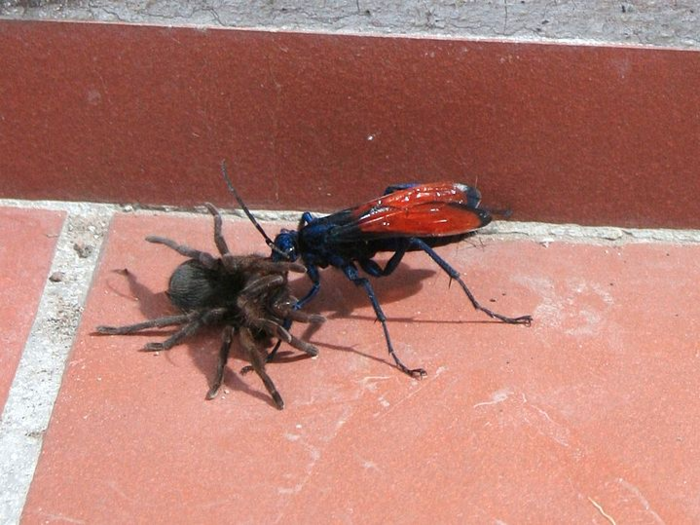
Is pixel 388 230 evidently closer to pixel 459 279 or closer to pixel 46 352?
pixel 459 279

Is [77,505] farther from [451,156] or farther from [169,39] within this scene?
[451,156]

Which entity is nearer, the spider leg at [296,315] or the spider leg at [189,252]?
the spider leg at [296,315]

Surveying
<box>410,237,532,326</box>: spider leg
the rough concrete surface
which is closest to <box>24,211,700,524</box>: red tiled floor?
<box>410,237,532,326</box>: spider leg

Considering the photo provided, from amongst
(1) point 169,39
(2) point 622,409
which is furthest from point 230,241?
(2) point 622,409

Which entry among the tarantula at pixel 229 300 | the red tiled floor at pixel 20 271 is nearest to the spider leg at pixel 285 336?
the tarantula at pixel 229 300

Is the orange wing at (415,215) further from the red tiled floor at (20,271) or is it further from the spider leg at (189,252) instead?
the red tiled floor at (20,271)

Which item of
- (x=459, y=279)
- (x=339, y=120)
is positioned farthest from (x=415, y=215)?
(x=339, y=120)
